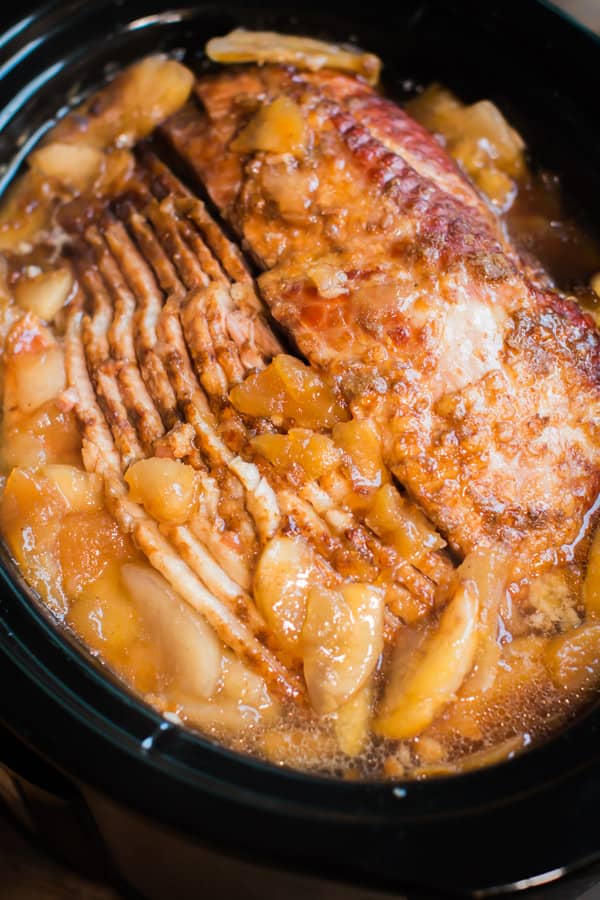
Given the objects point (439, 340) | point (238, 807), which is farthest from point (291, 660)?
point (439, 340)

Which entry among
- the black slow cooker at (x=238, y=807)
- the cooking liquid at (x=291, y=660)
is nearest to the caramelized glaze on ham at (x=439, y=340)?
the cooking liquid at (x=291, y=660)

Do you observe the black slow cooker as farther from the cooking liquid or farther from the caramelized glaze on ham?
the caramelized glaze on ham

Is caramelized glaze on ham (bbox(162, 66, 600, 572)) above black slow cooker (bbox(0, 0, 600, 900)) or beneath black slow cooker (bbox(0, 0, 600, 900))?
above

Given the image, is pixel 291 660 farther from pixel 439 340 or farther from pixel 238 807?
pixel 439 340

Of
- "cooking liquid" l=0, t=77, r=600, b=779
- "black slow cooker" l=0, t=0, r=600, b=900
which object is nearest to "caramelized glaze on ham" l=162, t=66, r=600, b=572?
"cooking liquid" l=0, t=77, r=600, b=779

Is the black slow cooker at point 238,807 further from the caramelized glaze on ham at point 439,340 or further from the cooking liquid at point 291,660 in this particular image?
the caramelized glaze on ham at point 439,340

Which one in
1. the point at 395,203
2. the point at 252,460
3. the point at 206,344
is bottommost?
the point at 252,460

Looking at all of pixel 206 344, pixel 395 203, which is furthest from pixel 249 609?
pixel 395 203

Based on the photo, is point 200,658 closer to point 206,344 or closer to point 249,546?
point 249,546

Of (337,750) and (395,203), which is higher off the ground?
(395,203)
